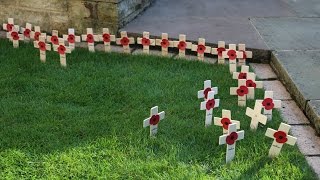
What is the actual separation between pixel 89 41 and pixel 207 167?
246 cm

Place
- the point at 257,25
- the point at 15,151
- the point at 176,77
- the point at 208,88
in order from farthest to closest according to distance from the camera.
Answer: the point at 257,25 → the point at 176,77 → the point at 208,88 → the point at 15,151

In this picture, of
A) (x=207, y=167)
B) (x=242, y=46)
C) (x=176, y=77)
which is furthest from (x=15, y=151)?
(x=242, y=46)

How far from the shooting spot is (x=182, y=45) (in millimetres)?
5234

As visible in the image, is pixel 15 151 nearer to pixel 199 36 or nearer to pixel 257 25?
pixel 199 36

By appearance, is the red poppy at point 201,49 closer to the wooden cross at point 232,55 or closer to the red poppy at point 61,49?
the wooden cross at point 232,55

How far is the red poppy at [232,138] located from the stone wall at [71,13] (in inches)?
110

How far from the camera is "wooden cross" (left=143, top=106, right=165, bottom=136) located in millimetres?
3609

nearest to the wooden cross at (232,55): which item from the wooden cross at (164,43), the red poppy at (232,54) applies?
the red poppy at (232,54)

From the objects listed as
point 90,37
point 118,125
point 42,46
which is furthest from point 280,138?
point 42,46

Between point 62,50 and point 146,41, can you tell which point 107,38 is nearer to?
point 146,41

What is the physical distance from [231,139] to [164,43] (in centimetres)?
213

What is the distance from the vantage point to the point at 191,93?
14.7ft

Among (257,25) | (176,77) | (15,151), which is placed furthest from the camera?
(257,25)

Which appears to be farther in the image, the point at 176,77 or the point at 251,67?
the point at 251,67
